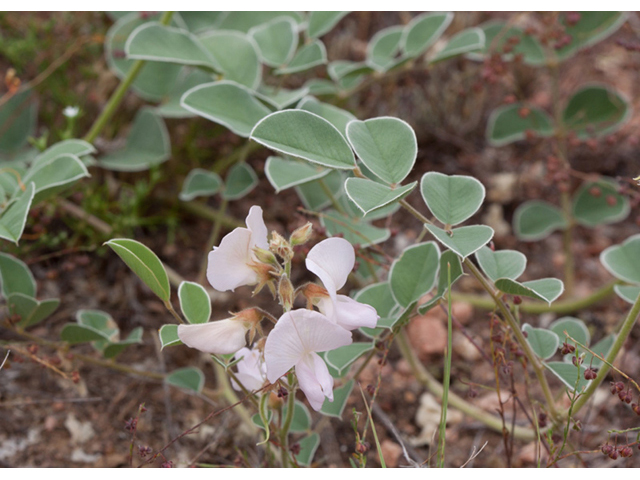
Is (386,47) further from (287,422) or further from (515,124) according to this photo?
(287,422)

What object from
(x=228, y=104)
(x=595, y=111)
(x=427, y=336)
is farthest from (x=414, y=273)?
(x=595, y=111)

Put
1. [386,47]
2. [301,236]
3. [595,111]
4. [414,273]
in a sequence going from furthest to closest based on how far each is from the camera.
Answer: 1. [595,111]
2. [386,47]
3. [414,273]
4. [301,236]

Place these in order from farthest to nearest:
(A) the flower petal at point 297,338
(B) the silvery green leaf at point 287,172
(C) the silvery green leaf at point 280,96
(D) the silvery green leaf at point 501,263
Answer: (C) the silvery green leaf at point 280,96
(B) the silvery green leaf at point 287,172
(D) the silvery green leaf at point 501,263
(A) the flower petal at point 297,338

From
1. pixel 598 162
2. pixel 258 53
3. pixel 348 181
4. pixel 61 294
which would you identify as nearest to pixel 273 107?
pixel 258 53

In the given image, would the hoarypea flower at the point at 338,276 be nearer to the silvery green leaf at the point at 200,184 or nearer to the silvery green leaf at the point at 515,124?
the silvery green leaf at the point at 200,184

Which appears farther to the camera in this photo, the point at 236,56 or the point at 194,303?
the point at 236,56

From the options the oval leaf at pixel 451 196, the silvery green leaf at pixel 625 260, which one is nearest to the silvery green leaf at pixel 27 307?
the oval leaf at pixel 451 196
